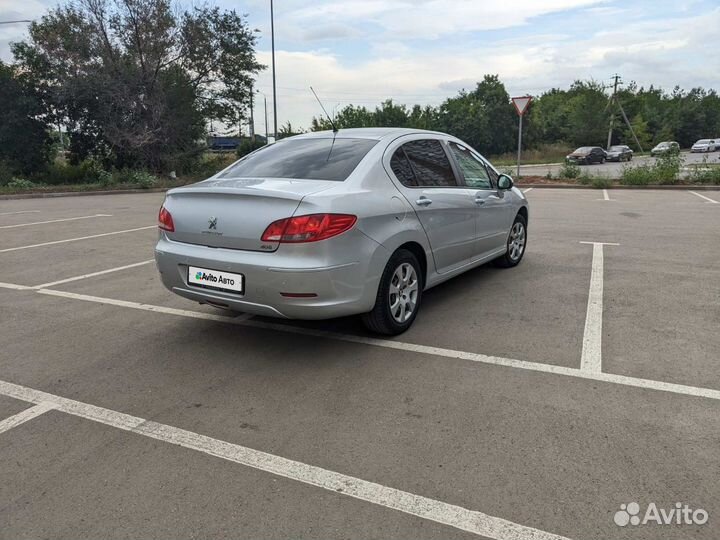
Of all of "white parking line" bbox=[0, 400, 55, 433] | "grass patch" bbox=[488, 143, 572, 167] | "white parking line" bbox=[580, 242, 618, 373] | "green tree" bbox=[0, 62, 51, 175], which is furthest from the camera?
"grass patch" bbox=[488, 143, 572, 167]

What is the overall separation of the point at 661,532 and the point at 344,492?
4.30 ft

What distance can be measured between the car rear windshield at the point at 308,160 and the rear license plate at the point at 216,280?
0.94 m

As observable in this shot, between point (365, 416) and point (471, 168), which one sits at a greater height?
point (471, 168)

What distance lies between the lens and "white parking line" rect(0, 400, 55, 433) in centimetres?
302

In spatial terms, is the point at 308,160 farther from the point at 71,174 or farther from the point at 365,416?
the point at 71,174

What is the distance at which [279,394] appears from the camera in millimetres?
3354

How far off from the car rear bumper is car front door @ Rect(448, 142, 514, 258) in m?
1.87

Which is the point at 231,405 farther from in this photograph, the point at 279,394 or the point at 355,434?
the point at 355,434

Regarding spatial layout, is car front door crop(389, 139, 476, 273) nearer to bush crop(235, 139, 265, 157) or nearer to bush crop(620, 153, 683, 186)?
bush crop(620, 153, 683, 186)

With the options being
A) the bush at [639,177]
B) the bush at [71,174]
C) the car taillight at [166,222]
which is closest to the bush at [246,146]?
the bush at [71,174]

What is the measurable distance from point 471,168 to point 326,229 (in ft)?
8.42

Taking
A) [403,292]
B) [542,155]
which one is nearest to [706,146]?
[542,155]

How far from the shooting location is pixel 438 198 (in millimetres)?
4637

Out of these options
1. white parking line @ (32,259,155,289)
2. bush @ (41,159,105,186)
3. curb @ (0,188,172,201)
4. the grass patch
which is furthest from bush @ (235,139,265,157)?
the grass patch
